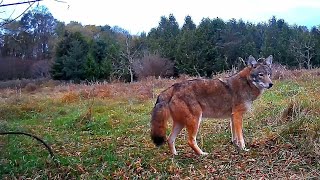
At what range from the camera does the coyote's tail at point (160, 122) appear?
5.70m

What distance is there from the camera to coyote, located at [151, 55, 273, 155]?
597 centimetres

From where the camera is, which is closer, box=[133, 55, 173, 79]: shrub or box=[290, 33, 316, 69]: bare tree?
box=[290, 33, 316, 69]: bare tree

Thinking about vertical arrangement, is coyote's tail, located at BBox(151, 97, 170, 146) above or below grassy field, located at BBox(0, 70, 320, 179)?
above

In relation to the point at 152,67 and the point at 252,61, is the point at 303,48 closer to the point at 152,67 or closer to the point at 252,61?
the point at 152,67

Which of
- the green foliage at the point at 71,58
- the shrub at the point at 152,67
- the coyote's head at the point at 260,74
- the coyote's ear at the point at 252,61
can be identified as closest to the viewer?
the coyote's head at the point at 260,74

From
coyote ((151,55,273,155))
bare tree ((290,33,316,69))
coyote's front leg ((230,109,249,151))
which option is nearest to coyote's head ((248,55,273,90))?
coyote ((151,55,273,155))

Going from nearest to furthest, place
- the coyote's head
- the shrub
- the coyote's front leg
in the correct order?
the coyote's front leg < the coyote's head < the shrub

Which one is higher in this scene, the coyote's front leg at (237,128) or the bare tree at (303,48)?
the bare tree at (303,48)

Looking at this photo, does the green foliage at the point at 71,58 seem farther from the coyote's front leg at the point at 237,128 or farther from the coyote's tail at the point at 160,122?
the coyote's tail at the point at 160,122

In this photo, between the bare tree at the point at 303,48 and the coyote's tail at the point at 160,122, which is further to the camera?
the bare tree at the point at 303,48

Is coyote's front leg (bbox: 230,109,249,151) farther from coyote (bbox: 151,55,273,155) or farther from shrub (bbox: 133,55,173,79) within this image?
shrub (bbox: 133,55,173,79)

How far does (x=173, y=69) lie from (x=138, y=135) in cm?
3469

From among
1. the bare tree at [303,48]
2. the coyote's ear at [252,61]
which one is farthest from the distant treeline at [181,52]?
the coyote's ear at [252,61]

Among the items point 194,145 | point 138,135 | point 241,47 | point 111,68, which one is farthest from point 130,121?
point 241,47
